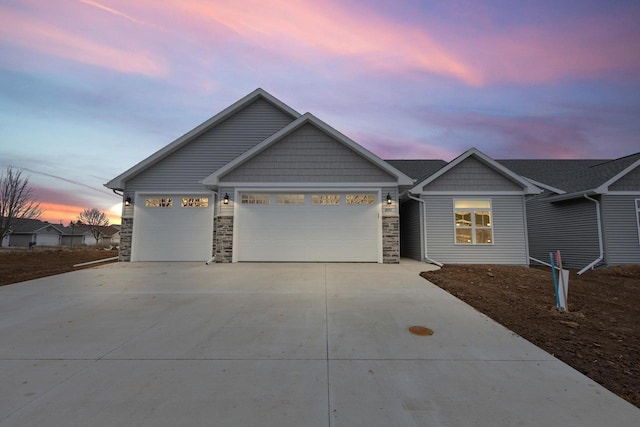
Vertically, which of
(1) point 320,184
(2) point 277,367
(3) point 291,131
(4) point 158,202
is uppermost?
(3) point 291,131

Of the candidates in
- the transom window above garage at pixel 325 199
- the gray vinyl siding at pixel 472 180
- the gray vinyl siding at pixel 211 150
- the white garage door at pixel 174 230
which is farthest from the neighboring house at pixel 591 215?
the white garage door at pixel 174 230

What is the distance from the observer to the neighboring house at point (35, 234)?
161 feet

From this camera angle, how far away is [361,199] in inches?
420

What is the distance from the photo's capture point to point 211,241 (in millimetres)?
11242

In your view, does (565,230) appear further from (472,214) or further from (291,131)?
(291,131)

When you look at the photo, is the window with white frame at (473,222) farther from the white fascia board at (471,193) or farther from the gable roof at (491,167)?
the gable roof at (491,167)

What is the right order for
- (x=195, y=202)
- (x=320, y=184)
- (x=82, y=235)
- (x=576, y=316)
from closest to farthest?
1. (x=576, y=316)
2. (x=320, y=184)
3. (x=195, y=202)
4. (x=82, y=235)

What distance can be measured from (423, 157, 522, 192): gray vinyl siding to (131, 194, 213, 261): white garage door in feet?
29.8

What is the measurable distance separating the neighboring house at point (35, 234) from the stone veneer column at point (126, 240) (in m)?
54.4

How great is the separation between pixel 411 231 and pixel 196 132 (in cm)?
1025

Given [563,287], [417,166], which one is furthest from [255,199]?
[417,166]

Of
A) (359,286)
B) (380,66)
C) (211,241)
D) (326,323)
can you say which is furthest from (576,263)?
(211,241)

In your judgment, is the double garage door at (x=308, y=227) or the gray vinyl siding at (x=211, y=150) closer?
the double garage door at (x=308, y=227)

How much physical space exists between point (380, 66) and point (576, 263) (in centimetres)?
1183
